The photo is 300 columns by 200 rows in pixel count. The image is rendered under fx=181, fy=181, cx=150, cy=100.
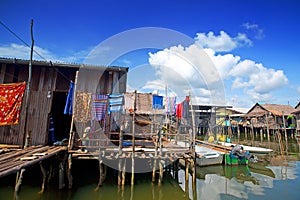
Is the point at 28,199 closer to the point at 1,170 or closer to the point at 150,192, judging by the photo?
the point at 1,170

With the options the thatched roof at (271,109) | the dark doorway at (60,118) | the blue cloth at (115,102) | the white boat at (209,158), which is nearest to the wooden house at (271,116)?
the thatched roof at (271,109)

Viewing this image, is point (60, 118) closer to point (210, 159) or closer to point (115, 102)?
point (115, 102)

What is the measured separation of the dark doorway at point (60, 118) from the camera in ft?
38.3

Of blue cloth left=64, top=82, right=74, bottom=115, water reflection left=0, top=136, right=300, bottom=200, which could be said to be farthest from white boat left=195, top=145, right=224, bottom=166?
blue cloth left=64, top=82, right=74, bottom=115

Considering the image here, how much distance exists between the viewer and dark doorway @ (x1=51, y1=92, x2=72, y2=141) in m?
11.7

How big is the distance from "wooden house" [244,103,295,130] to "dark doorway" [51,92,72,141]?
1250 inches

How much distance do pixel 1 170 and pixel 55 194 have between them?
3.54 m

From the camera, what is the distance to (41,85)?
32.6ft

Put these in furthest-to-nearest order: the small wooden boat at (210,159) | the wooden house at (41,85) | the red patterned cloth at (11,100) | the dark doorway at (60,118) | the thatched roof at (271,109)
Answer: the thatched roof at (271,109), the small wooden boat at (210,159), the dark doorway at (60,118), the wooden house at (41,85), the red patterned cloth at (11,100)

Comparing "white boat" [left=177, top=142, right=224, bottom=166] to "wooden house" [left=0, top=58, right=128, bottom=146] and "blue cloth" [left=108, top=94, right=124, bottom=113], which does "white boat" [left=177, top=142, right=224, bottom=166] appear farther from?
"wooden house" [left=0, top=58, right=128, bottom=146]

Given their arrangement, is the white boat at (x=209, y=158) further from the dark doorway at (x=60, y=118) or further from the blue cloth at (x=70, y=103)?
the dark doorway at (x=60, y=118)

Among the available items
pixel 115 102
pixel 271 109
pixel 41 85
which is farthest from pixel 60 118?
pixel 271 109

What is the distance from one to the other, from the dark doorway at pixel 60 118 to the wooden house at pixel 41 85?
68 centimetres

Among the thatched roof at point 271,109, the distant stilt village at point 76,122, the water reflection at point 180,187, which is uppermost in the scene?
the thatched roof at point 271,109
